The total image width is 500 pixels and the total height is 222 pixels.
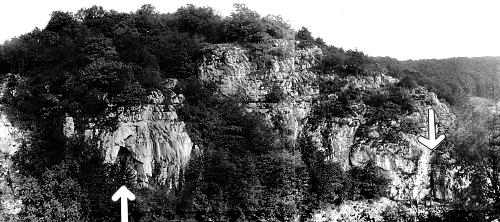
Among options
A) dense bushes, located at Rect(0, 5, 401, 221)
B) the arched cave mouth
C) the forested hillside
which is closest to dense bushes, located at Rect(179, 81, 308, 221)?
dense bushes, located at Rect(0, 5, 401, 221)

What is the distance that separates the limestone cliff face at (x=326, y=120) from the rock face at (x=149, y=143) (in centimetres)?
645

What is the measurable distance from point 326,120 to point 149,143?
1515cm

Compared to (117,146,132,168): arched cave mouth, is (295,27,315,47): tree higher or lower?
higher

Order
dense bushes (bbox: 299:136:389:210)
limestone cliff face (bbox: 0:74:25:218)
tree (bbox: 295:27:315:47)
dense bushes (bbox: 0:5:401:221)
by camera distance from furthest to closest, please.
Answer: tree (bbox: 295:27:315:47) → dense bushes (bbox: 299:136:389:210) → dense bushes (bbox: 0:5:401:221) → limestone cliff face (bbox: 0:74:25:218)

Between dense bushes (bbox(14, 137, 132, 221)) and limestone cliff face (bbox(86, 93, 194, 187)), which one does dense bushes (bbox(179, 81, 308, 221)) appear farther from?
dense bushes (bbox(14, 137, 132, 221))

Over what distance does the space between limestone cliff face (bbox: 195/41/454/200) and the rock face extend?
6.45 m

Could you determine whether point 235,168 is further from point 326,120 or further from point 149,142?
point 326,120

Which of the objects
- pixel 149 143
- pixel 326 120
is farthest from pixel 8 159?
pixel 326 120

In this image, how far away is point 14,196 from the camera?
26422mm

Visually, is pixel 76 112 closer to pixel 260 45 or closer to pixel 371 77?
pixel 260 45

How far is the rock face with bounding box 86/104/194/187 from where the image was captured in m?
28.7

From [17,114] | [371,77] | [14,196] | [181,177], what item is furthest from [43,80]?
[371,77]

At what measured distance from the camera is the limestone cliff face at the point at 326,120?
35.6m

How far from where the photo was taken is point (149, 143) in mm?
29422
